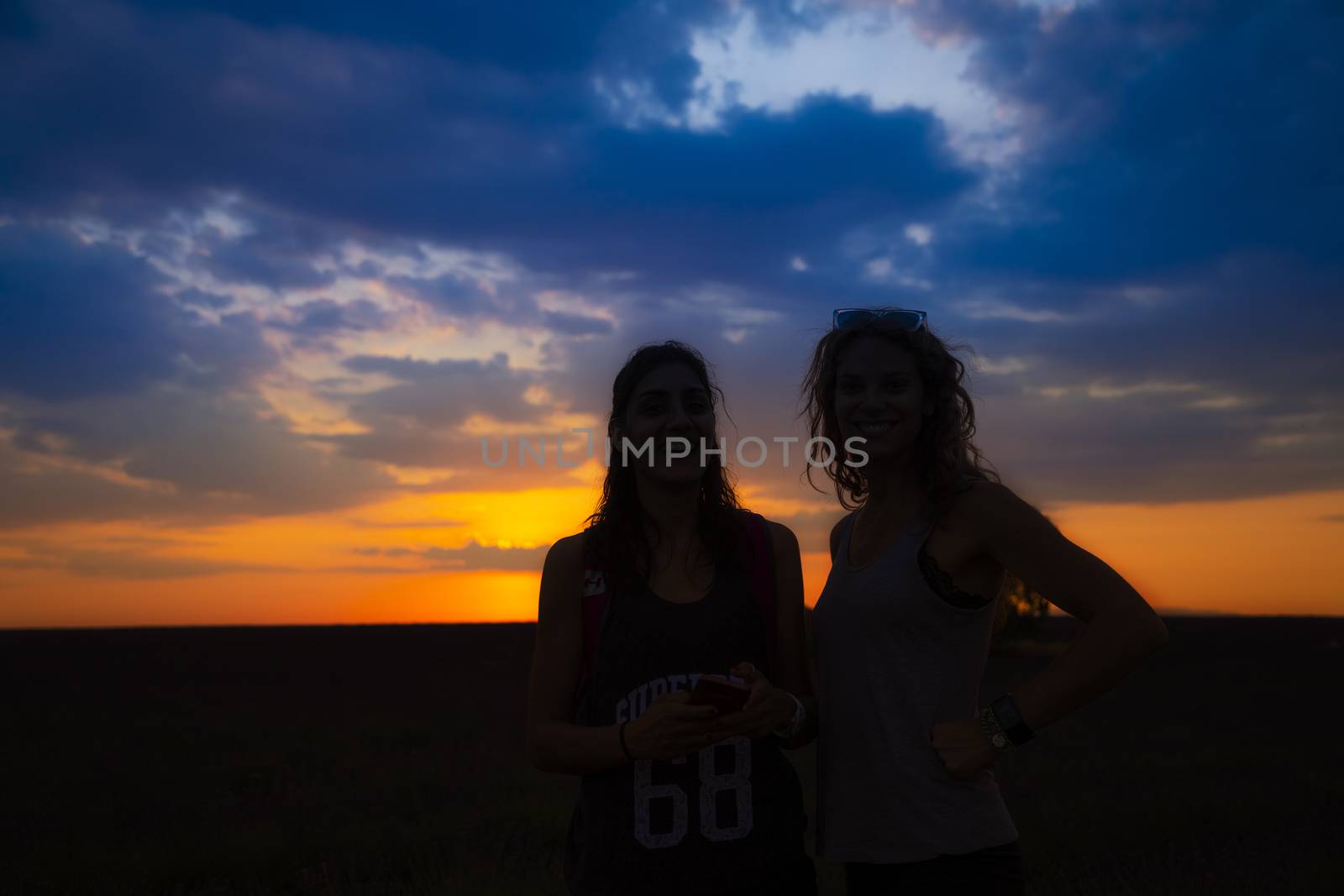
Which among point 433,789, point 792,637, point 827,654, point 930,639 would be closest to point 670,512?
point 792,637

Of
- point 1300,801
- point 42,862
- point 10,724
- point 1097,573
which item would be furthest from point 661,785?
point 10,724

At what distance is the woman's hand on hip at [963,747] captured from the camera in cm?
253

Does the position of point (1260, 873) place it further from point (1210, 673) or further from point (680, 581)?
point (1210, 673)

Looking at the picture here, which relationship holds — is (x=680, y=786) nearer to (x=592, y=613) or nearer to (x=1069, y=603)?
(x=592, y=613)

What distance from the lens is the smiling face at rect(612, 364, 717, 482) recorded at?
2.97 meters

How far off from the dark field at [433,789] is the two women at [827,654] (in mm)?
4364

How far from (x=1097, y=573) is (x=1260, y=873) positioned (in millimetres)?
6243

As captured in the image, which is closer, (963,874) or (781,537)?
(963,874)

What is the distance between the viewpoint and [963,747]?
2.55m

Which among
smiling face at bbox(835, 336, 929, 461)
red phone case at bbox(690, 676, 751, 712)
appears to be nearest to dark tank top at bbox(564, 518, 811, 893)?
red phone case at bbox(690, 676, 751, 712)

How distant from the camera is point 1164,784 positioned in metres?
10.6

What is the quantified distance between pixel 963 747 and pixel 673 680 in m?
0.80

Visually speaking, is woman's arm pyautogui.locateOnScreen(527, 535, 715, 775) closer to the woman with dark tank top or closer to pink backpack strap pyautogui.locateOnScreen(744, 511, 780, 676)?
the woman with dark tank top

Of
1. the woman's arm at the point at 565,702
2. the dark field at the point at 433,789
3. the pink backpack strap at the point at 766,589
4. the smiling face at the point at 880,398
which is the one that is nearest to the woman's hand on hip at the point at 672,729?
the woman's arm at the point at 565,702
